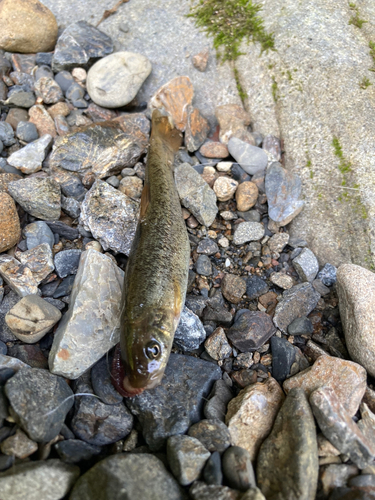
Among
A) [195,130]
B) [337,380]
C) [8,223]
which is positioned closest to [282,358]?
[337,380]

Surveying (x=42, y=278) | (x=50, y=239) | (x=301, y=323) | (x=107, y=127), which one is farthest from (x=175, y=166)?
(x=301, y=323)

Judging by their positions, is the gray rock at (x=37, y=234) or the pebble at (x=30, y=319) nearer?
the pebble at (x=30, y=319)

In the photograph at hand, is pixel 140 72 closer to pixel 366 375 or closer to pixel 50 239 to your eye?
pixel 50 239

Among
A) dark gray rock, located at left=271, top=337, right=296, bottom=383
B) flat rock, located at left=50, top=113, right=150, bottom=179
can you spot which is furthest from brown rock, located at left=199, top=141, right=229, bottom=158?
dark gray rock, located at left=271, top=337, right=296, bottom=383

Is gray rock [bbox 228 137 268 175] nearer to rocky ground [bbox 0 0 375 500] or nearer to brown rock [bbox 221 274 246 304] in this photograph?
rocky ground [bbox 0 0 375 500]

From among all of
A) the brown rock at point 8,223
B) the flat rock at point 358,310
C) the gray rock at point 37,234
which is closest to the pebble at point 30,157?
the brown rock at point 8,223

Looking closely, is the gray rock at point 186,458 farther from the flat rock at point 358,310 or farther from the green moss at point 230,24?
the green moss at point 230,24
